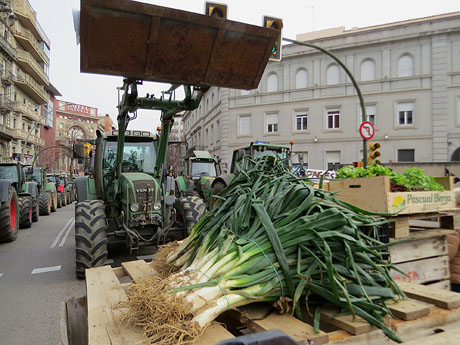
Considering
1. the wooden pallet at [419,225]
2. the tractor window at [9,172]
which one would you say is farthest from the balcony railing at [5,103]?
the wooden pallet at [419,225]

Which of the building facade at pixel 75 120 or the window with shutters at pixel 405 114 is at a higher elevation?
the building facade at pixel 75 120

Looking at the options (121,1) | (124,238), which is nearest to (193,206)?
(124,238)

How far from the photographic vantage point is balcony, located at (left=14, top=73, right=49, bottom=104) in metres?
40.0

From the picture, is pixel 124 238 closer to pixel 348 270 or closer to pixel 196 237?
pixel 196 237

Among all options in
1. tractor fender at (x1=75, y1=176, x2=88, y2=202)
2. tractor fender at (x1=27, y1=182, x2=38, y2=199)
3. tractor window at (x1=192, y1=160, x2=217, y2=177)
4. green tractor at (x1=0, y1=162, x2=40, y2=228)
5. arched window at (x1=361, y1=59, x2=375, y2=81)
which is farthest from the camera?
arched window at (x1=361, y1=59, x2=375, y2=81)

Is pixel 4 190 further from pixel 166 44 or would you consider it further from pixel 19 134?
pixel 19 134

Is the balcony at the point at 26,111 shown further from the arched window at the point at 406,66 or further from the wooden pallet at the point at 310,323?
the wooden pallet at the point at 310,323

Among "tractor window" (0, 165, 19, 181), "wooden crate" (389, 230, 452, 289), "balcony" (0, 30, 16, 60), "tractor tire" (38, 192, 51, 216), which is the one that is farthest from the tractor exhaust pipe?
"balcony" (0, 30, 16, 60)

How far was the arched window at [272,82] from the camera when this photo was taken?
28.8 meters

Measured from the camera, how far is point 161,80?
134 inches

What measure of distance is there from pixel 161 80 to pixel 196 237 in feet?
6.02

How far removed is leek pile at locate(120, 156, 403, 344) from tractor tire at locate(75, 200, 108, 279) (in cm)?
410

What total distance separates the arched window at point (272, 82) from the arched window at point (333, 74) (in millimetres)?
4230

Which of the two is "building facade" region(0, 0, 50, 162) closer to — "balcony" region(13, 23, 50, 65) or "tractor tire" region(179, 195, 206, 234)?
"balcony" region(13, 23, 50, 65)
